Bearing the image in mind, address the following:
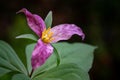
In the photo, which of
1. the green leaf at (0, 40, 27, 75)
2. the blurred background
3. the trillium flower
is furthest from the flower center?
the blurred background

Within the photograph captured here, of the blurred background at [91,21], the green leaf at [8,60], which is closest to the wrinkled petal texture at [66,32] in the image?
the green leaf at [8,60]

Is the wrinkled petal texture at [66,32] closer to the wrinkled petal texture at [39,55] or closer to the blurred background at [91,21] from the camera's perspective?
the wrinkled petal texture at [39,55]

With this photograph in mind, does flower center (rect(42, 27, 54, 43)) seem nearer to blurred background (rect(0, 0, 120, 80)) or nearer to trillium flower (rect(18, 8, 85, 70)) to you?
trillium flower (rect(18, 8, 85, 70))

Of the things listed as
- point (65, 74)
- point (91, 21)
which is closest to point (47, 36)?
point (65, 74)

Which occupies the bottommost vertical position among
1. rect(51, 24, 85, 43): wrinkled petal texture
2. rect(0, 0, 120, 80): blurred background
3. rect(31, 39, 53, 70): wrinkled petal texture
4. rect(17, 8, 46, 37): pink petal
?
rect(0, 0, 120, 80): blurred background

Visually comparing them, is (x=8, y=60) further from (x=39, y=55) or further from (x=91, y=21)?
(x=91, y=21)

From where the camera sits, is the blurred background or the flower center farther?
the blurred background
